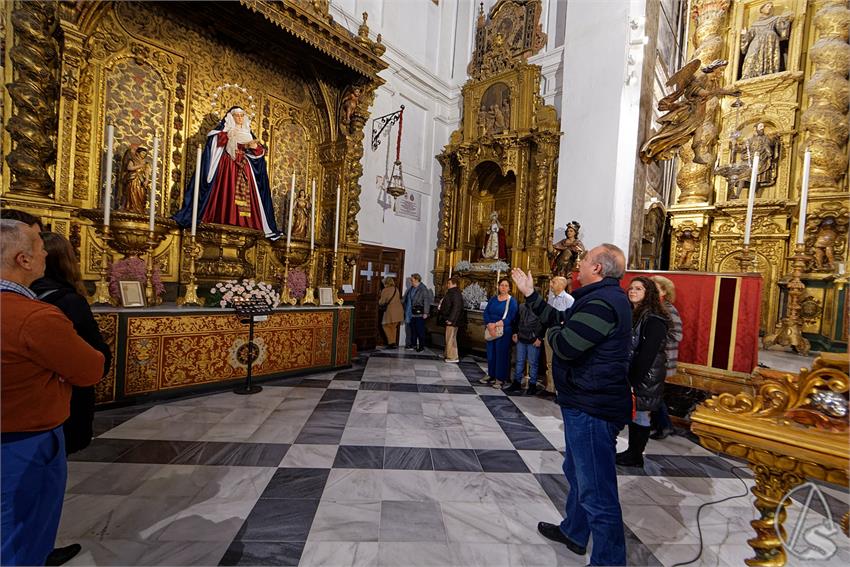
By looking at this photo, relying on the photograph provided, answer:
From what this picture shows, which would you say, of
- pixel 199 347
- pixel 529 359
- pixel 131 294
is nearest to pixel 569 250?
pixel 529 359

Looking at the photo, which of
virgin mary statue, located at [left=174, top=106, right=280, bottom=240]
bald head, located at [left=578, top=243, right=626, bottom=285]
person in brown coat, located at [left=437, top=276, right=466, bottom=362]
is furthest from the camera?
person in brown coat, located at [left=437, top=276, right=466, bottom=362]

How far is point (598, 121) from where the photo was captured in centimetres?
725

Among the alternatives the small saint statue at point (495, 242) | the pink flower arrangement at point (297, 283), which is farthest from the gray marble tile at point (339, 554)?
the small saint statue at point (495, 242)

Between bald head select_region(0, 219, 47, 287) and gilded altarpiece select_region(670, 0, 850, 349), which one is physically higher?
gilded altarpiece select_region(670, 0, 850, 349)

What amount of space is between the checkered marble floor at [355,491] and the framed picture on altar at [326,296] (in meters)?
2.25

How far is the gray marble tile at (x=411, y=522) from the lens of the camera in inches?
95.0

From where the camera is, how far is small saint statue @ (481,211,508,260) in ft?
31.0

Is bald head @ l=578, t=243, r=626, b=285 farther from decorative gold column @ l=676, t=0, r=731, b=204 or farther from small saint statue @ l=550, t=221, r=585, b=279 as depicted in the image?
decorative gold column @ l=676, t=0, r=731, b=204

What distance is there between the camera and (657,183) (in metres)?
9.41

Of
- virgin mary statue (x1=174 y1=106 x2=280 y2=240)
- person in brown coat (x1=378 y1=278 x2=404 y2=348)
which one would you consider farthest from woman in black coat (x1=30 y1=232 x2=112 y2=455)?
person in brown coat (x1=378 y1=278 x2=404 y2=348)

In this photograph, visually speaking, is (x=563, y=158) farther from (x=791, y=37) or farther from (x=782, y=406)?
(x=791, y=37)

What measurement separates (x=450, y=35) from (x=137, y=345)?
1072 centimetres

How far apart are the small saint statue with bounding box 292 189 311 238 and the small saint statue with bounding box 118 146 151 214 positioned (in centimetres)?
223

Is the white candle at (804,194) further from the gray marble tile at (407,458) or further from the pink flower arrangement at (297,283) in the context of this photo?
the pink flower arrangement at (297,283)
